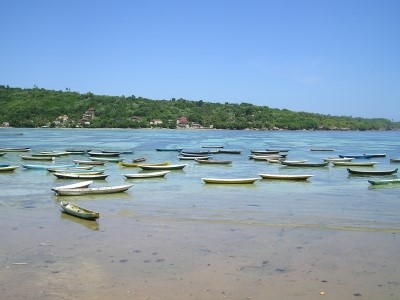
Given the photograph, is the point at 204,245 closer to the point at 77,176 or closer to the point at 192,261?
the point at 192,261

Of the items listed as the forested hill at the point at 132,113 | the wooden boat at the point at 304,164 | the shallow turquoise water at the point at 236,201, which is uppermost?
the forested hill at the point at 132,113

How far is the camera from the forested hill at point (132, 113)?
118m

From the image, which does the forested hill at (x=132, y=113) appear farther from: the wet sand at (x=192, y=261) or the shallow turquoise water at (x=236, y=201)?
the wet sand at (x=192, y=261)

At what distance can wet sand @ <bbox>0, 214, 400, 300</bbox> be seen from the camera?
311 inches

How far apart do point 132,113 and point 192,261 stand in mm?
121201

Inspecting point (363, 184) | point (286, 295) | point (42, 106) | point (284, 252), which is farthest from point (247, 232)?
point (42, 106)

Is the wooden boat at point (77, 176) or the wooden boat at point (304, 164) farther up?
the wooden boat at point (304, 164)

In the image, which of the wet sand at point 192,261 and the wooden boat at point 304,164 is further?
the wooden boat at point 304,164

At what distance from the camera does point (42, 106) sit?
122250 mm

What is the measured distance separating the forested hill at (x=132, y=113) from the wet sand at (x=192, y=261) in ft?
357

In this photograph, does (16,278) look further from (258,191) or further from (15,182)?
(15,182)

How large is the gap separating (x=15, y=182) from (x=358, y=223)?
1642 cm

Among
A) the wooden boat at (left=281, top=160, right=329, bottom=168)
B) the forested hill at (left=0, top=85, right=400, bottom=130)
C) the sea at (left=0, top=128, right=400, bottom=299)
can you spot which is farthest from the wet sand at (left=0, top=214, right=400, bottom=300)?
the forested hill at (left=0, top=85, right=400, bottom=130)

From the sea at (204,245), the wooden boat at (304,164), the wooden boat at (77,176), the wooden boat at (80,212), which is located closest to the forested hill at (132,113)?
the wooden boat at (304,164)
